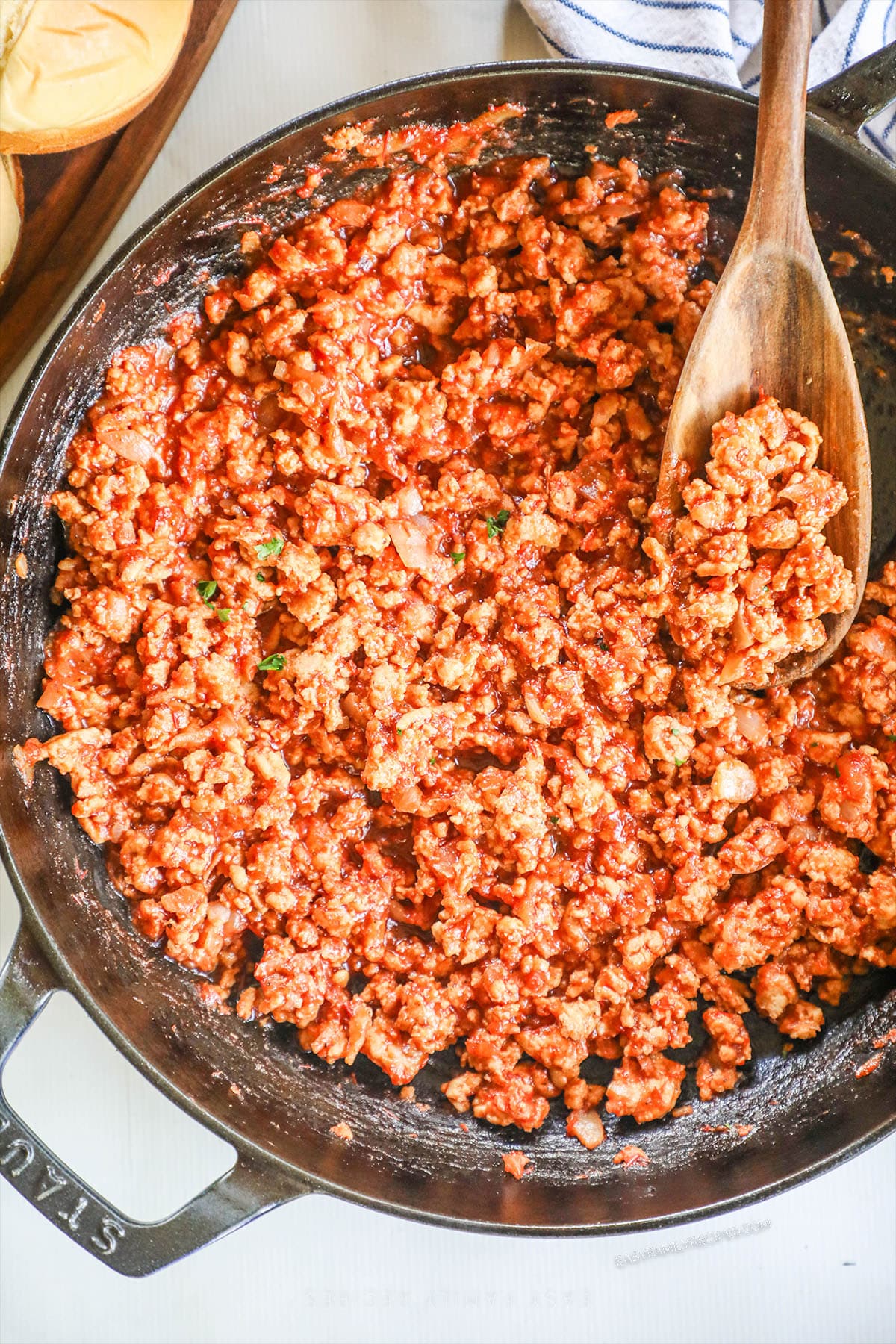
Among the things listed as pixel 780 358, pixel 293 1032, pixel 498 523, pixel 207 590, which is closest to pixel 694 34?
pixel 780 358

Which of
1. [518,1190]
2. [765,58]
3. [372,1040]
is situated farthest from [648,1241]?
[765,58]

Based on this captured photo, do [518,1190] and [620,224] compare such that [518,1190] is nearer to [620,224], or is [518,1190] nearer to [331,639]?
[331,639]

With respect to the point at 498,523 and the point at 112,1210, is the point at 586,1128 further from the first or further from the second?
the point at 498,523

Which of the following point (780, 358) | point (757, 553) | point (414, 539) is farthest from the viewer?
point (414, 539)

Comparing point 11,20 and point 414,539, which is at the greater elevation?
point 11,20

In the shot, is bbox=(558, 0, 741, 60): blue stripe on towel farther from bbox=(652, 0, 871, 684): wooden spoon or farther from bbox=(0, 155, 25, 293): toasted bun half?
bbox=(0, 155, 25, 293): toasted bun half

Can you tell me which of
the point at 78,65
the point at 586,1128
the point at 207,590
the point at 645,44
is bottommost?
the point at 586,1128
